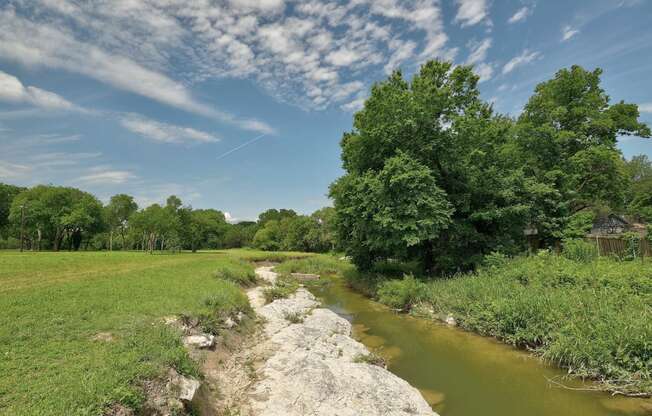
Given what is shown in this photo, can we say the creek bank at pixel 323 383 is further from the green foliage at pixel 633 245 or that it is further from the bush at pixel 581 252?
the green foliage at pixel 633 245

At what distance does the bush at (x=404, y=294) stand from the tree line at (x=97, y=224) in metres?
13.4

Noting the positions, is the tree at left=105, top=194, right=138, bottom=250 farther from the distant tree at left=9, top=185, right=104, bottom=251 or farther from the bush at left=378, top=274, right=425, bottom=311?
the bush at left=378, top=274, right=425, bottom=311

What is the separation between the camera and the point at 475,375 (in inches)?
352

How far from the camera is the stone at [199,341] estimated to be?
27.2ft

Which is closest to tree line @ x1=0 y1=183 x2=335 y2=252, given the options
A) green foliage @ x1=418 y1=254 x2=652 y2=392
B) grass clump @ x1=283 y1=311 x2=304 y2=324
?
grass clump @ x1=283 y1=311 x2=304 y2=324

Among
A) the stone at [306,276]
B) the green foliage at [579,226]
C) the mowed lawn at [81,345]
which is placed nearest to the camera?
the mowed lawn at [81,345]

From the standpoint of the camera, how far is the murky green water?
705 cm

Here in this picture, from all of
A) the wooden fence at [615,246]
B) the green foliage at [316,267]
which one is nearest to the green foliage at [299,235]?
the green foliage at [316,267]

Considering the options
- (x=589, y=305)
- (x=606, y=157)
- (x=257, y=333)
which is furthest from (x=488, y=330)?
(x=606, y=157)

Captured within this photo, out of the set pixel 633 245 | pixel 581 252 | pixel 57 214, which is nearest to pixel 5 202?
pixel 57 214

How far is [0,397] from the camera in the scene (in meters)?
4.42

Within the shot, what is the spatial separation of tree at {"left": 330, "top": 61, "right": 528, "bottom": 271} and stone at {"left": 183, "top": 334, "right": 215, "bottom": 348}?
11.7 metres

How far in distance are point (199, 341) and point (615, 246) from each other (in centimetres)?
2484

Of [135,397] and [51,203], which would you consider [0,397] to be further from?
[51,203]
